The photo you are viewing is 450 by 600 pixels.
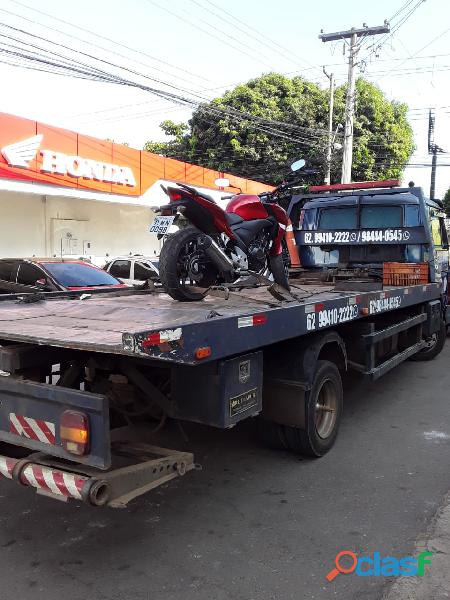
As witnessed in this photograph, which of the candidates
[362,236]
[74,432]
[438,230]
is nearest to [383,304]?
[362,236]

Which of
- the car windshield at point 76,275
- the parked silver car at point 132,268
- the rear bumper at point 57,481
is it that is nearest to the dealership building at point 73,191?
the parked silver car at point 132,268

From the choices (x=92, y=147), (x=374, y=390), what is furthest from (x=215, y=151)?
(x=374, y=390)

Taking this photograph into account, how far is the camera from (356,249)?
7.93 meters

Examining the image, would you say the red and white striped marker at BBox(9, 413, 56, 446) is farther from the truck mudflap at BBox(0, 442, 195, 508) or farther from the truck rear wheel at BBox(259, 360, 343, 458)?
the truck rear wheel at BBox(259, 360, 343, 458)

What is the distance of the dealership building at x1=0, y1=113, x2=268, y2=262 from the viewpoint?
574 inches

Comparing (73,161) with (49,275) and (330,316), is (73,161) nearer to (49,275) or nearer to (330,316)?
(49,275)

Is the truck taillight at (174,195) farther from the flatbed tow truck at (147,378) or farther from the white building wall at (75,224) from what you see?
the white building wall at (75,224)

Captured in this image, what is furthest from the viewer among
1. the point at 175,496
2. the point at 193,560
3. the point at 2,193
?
the point at 2,193

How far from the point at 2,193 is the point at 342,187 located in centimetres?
1102

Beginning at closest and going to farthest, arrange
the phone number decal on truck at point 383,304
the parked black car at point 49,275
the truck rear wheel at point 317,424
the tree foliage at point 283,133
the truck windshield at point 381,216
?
1. the truck rear wheel at point 317,424
2. the phone number decal on truck at point 383,304
3. the truck windshield at point 381,216
4. the parked black car at point 49,275
5. the tree foliage at point 283,133

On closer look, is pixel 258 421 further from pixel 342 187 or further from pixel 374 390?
pixel 342 187

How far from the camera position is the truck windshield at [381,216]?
7.63 meters

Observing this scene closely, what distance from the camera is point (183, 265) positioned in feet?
16.6

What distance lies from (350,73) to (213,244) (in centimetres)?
1980
